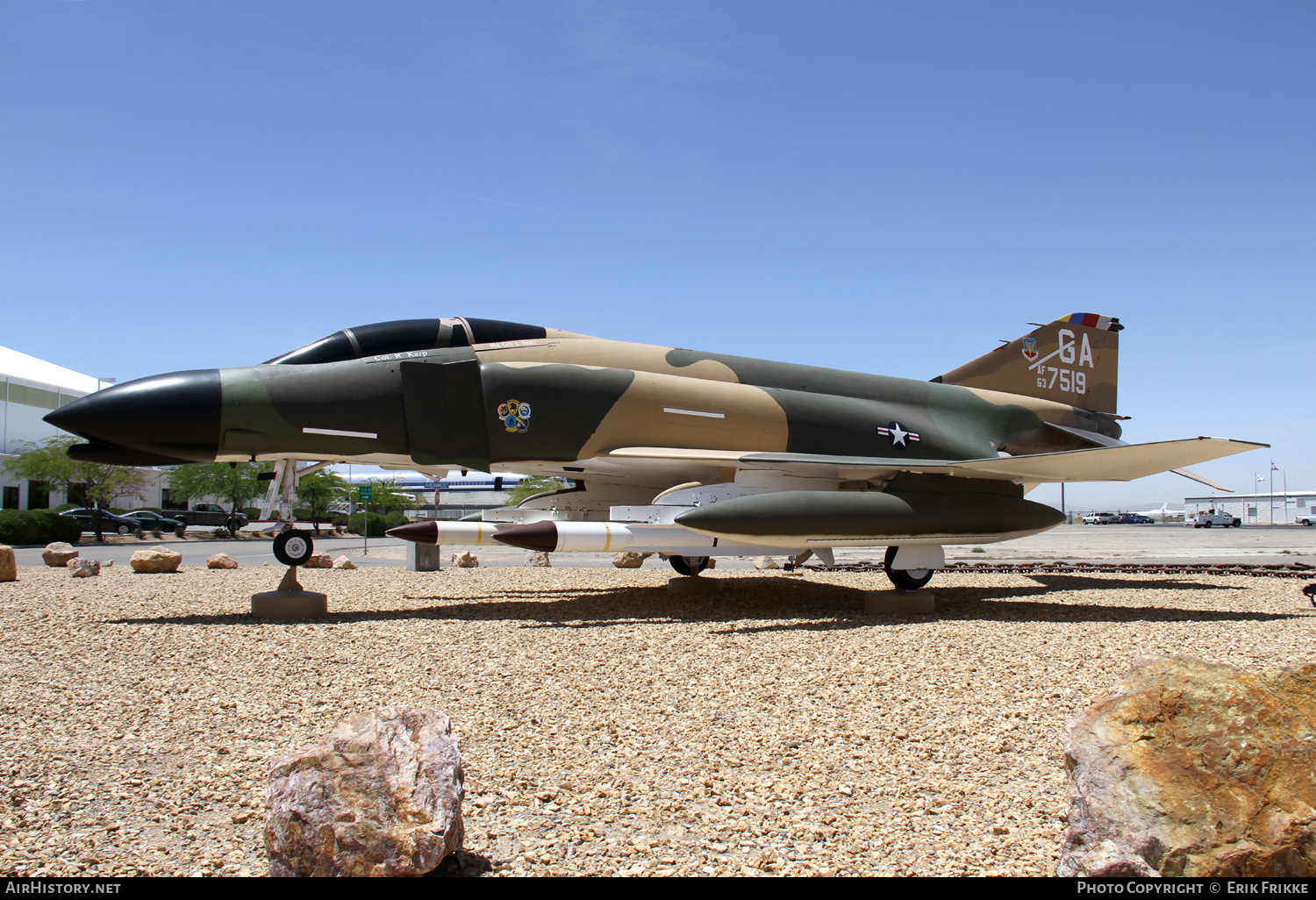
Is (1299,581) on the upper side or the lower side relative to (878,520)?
lower

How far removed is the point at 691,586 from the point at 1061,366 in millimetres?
7388

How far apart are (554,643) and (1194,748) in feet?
16.4

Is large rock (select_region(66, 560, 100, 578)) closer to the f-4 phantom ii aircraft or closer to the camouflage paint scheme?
the f-4 phantom ii aircraft

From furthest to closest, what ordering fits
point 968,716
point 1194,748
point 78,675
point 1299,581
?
point 1299,581 → point 78,675 → point 968,716 → point 1194,748

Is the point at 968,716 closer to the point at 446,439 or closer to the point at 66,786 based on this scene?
the point at 66,786

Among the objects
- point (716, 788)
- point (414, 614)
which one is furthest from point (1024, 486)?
point (716, 788)

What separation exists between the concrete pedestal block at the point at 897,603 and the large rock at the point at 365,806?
7.33 m

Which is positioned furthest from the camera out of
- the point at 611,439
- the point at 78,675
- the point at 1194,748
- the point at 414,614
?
the point at 611,439

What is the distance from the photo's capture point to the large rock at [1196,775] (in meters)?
2.27

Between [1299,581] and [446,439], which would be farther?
[1299,581]

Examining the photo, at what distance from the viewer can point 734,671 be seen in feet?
18.5

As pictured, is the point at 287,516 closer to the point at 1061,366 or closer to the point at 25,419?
the point at 1061,366

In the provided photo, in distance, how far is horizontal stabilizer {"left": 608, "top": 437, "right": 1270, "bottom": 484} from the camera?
9.24 meters

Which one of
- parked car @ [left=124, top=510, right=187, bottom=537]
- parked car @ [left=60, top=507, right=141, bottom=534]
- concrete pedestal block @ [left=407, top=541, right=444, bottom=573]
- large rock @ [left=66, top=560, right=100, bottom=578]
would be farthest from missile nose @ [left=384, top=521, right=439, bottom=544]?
parked car @ [left=60, top=507, right=141, bottom=534]
